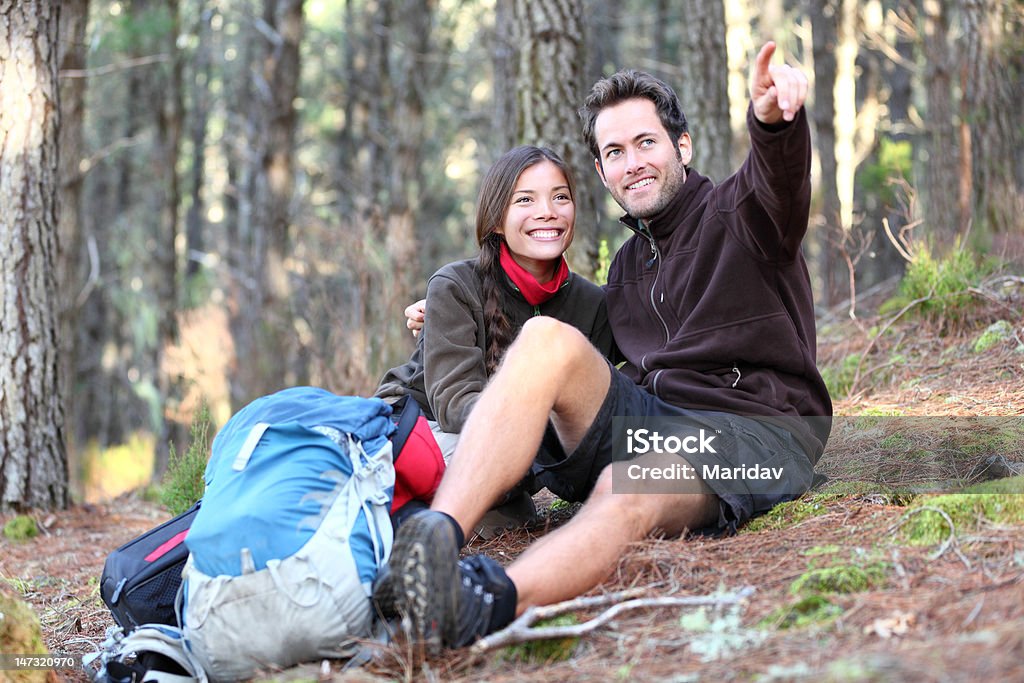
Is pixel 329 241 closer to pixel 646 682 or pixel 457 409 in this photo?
pixel 457 409

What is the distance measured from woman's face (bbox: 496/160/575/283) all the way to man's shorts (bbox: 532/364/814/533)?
742mm

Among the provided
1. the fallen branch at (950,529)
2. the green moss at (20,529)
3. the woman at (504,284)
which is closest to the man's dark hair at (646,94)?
the woman at (504,284)

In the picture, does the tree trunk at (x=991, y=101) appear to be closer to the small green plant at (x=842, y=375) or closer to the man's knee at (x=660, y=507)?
the small green plant at (x=842, y=375)

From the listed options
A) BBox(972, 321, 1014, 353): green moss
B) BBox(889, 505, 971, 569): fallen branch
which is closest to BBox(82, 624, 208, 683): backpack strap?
BBox(889, 505, 971, 569): fallen branch

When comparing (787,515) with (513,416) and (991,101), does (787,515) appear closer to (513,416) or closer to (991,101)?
(513,416)

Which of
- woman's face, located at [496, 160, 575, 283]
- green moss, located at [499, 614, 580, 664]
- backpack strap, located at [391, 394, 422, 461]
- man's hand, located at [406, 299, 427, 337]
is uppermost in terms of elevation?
woman's face, located at [496, 160, 575, 283]

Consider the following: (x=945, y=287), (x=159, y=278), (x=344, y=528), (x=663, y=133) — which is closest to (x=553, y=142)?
(x=663, y=133)

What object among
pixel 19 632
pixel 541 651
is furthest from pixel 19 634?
pixel 541 651

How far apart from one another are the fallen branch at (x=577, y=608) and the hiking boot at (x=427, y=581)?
12 cm

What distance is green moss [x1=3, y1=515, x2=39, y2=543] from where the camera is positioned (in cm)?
495

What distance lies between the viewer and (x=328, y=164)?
80.1ft

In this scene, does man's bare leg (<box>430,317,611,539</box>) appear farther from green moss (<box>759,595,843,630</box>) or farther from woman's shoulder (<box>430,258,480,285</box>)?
green moss (<box>759,595,843,630</box>)

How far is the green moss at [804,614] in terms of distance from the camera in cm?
223

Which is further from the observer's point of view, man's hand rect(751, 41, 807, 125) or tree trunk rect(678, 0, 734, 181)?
tree trunk rect(678, 0, 734, 181)
